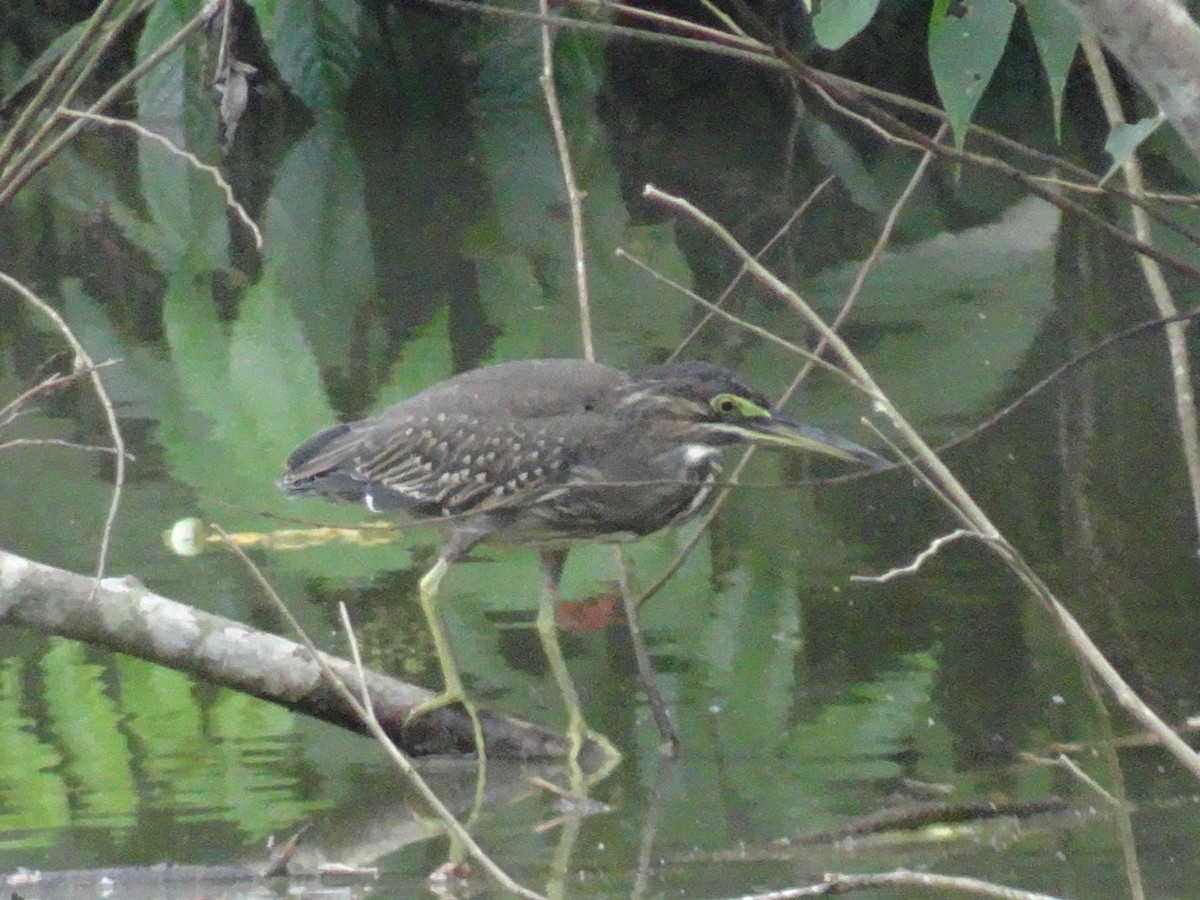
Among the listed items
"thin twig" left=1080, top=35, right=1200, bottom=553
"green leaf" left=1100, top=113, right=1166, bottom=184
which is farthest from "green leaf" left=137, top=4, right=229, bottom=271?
"green leaf" left=1100, top=113, right=1166, bottom=184

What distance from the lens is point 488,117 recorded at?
66.6 feet

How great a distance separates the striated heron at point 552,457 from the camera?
15.5 ft

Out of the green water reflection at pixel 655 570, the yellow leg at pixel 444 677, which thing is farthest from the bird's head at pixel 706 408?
the yellow leg at pixel 444 677

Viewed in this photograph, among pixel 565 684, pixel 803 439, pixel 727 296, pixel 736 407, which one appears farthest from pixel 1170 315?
pixel 727 296

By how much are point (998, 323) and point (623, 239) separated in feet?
10.3

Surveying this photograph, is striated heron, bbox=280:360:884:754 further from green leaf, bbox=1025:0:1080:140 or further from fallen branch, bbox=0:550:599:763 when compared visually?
green leaf, bbox=1025:0:1080:140

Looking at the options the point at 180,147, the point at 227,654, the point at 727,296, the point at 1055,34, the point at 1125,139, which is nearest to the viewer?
the point at 1125,139

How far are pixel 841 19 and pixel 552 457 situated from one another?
8.95 ft

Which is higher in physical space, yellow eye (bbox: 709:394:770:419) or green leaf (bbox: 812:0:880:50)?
green leaf (bbox: 812:0:880:50)

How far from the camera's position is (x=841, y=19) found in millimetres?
2131

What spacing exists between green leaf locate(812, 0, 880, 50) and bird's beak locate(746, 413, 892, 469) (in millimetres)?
2190

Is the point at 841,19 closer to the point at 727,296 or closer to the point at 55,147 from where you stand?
the point at 55,147

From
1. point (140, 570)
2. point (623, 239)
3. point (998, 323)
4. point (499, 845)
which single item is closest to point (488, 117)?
point (623, 239)

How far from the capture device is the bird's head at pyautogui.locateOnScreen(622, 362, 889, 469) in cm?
462
